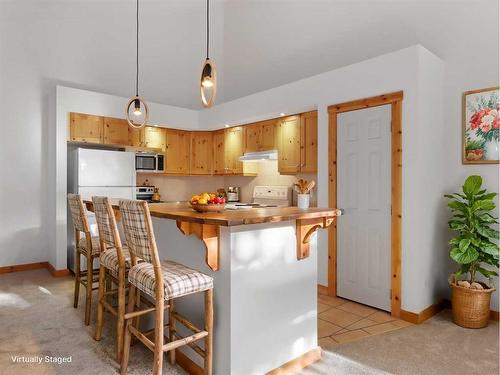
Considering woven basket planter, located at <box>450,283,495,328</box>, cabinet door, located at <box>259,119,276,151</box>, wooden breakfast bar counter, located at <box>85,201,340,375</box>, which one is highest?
cabinet door, located at <box>259,119,276,151</box>

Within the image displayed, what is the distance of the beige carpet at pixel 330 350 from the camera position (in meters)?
2.28

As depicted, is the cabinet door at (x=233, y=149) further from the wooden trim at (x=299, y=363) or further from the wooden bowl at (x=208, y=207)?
the wooden trim at (x=299, y=363)

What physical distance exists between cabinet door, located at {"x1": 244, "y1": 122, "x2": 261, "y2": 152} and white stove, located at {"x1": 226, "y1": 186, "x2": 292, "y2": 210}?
2.21ft

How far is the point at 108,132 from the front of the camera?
4.94 metres

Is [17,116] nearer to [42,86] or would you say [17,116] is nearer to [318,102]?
[42,86]

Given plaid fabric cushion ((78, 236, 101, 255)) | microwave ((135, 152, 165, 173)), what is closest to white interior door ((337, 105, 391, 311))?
plaid fabric cushion ((78, 236, 101, 255))

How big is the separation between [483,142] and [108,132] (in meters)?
4.72

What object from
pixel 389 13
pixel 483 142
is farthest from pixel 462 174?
pixel 389 13

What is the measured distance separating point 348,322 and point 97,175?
366 cm

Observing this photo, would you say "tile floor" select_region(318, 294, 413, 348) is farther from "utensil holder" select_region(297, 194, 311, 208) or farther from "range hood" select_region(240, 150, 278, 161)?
"range hood" select_region(240, 150, 278, 161)

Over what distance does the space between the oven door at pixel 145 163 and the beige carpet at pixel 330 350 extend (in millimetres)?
2341

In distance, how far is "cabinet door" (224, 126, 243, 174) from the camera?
5523mm

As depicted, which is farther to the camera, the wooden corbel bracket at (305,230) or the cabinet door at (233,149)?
the cabinet door at (233,149)

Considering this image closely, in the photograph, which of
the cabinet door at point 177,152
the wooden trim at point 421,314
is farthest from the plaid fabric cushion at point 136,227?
the cabinet door at point 177,152
